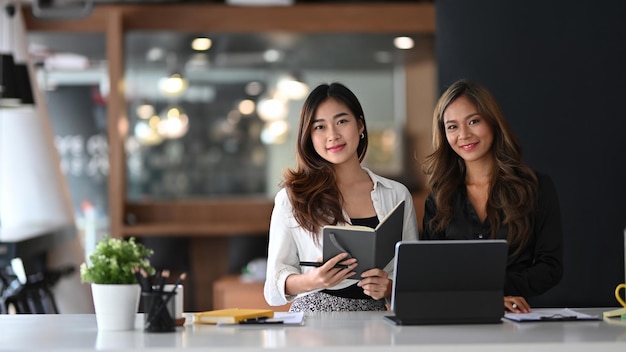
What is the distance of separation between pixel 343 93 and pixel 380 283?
2.55 ft

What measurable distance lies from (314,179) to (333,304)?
1.54 ft

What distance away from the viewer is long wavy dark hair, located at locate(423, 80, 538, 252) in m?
3.37

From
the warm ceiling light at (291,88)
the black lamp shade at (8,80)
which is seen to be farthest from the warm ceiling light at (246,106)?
the black lamp shade at (8,80)

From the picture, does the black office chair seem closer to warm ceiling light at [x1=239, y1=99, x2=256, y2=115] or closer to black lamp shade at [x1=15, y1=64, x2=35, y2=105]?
black lamp shade at [x1=15, y1=64, x2=35, y2=105]

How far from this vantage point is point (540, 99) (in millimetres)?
5223

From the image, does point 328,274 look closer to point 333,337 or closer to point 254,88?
point 333,337

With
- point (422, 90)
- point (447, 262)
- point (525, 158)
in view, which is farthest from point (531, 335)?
point (422, 90)

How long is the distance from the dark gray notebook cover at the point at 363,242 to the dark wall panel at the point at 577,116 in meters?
2.28

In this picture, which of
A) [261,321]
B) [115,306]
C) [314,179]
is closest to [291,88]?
[314,179]

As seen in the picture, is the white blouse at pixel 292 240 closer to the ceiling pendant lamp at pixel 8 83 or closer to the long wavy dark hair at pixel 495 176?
the long wavy dark hair at pixel 495 176

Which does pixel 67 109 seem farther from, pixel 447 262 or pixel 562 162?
pixel 447 262

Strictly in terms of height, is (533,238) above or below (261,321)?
above

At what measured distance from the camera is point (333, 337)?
2541 millimetres

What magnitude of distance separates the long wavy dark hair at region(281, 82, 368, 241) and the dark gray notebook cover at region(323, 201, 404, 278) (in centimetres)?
37
